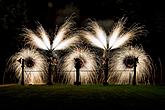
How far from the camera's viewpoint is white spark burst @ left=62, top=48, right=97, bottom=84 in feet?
76.7

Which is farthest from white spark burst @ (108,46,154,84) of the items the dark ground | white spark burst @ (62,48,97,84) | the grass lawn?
the grass lawn

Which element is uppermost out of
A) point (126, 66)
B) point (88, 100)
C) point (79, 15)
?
point (79, 15)

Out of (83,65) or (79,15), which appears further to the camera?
(79,15)

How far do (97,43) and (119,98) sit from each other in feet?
25.6

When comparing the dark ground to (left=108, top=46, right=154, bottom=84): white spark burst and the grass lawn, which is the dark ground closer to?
(left=108, top=46, right=154, bottom=84): white spark burst

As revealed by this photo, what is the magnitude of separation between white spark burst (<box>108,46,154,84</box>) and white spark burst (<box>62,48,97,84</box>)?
111cm

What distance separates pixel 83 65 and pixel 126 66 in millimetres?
2227

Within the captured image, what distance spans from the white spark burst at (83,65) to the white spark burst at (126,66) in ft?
3.65

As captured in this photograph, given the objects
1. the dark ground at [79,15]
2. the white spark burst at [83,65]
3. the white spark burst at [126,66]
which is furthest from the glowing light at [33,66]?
the dark ground at [79,15]

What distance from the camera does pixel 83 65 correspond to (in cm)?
2316

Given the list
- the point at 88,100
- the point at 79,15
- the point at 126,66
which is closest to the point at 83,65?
the point at 126,66

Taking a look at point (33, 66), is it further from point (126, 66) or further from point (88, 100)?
Answer: point (88, 100)

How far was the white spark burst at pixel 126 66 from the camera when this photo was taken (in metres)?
22.8

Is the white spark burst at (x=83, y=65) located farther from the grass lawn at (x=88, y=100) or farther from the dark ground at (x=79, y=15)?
the grass lawn at (x=88, y=100)
